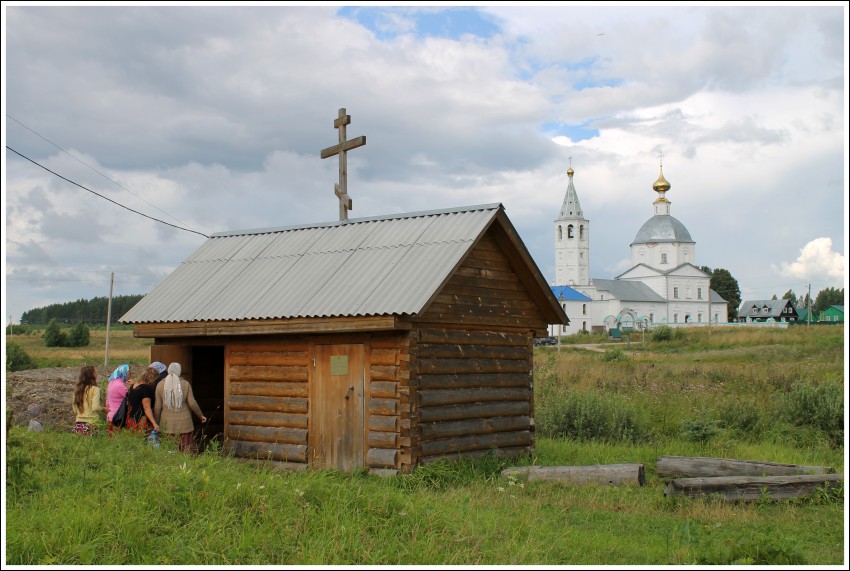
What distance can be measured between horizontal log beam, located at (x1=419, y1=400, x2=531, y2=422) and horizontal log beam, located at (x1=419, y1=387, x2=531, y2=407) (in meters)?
0.07

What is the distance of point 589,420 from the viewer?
18.3m

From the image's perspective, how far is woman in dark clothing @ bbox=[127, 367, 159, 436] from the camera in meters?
13.2

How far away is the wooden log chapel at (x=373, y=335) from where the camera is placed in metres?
12.9

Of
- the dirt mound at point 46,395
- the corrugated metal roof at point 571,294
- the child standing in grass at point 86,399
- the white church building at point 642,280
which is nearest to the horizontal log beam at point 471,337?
the child standing in grass at point 86,399

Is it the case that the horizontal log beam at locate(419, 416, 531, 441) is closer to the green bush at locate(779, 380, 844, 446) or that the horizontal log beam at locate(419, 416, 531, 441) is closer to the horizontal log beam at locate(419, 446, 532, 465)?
the horizontal log beam at locate(419, 446, 532, 465)

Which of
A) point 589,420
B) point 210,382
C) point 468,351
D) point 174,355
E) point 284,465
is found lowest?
point 284,465

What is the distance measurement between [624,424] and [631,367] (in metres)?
13.3

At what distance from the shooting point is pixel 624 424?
1842cm

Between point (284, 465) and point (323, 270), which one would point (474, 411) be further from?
point (323, 270)

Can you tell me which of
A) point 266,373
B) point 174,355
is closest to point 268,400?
point 266,373

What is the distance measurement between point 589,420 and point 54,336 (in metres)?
45.5

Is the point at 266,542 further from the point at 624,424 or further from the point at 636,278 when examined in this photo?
the point at 636,278

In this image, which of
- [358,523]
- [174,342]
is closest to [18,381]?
[174,342]

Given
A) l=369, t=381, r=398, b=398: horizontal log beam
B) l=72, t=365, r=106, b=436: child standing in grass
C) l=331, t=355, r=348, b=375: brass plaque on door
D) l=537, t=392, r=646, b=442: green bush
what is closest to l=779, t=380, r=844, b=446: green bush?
l=537, t=392, r=646, b=442: green bush
